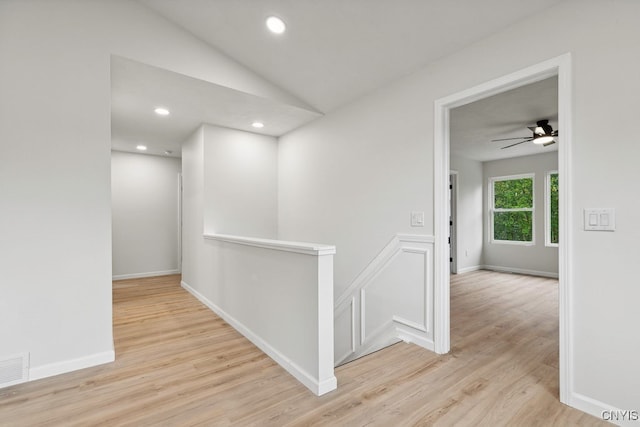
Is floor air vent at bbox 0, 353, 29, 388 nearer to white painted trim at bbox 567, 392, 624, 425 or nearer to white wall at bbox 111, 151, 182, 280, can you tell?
white painted trim at bbox 567, 392, 624, 425

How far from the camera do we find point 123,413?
179 centimetres

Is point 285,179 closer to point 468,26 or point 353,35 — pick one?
point 353,35

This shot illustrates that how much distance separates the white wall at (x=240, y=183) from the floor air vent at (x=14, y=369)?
223 cm

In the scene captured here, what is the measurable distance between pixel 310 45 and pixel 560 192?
7.62 feet

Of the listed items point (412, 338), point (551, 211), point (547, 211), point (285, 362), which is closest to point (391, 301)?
point (412, 338)

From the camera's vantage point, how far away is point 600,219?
1725mm

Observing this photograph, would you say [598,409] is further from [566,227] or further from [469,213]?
[469,213]

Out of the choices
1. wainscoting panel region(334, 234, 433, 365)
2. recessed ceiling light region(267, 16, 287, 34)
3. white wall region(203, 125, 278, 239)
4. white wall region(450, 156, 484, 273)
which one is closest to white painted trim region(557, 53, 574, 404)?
wainscoting panel region(334, 234, 433, 365)

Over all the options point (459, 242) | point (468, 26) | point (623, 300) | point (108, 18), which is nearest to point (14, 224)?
point (108, 18)

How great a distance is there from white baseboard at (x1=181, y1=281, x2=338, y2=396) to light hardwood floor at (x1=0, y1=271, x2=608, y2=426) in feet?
0.18

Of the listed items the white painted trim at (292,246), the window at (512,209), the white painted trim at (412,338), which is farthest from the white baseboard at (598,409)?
the window at (512,209)

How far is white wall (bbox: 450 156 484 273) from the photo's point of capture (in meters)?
6.55

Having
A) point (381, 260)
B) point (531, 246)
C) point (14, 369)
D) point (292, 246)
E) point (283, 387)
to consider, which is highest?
point (292, 246)

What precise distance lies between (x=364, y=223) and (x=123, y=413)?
2.51 metres
